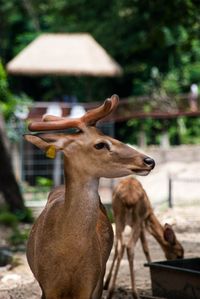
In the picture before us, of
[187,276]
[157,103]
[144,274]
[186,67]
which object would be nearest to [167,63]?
[186,67]

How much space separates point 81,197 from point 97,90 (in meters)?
26.2

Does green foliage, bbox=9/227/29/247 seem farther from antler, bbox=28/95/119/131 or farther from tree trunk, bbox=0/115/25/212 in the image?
antler, bbox=28/95/119/131

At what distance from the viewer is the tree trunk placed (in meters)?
16.6

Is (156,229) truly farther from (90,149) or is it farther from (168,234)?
(90,149)

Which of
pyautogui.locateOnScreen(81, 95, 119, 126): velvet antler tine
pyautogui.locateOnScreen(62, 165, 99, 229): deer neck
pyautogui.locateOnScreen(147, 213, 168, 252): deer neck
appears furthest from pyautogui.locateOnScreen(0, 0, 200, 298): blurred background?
pyautogui.locateOnScreen(62, 165, 99, 229): deer neck

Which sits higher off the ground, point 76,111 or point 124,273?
point 124,273

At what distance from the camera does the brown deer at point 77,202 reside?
6371 mm

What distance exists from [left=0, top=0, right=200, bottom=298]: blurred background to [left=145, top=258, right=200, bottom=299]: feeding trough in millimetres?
5770

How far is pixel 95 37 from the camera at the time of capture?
31359mm

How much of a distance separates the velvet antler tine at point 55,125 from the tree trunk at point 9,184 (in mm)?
10118

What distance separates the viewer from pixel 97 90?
107 ft

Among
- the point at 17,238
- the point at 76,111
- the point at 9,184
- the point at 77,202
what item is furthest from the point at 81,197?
the point at 76,111

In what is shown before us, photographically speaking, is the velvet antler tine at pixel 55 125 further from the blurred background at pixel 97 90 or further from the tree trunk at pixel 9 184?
the tree trunk at pixel 9 184

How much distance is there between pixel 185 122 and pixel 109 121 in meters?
3.02
